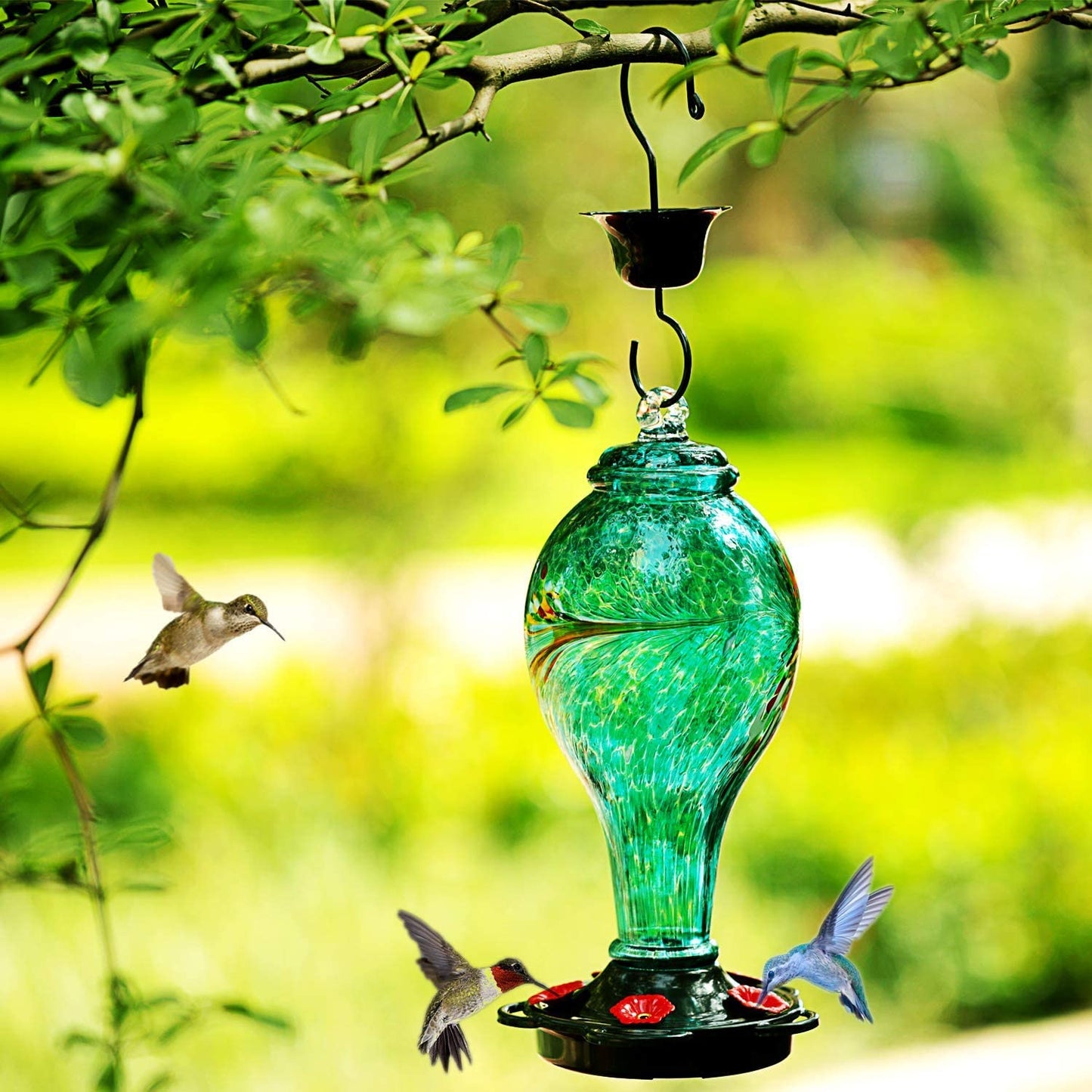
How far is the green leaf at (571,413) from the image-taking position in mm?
884

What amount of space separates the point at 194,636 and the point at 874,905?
1.88 feet

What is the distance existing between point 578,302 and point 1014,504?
1.89m

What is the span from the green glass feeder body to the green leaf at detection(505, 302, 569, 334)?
30 centimetres

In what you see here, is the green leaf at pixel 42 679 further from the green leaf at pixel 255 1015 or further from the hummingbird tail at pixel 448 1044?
the hummingbird tail at pixel 448 1044

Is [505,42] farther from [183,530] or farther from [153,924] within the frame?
[183,530]

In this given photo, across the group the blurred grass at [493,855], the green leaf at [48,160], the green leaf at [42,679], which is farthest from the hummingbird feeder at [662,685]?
the blurred grass at [493,855]

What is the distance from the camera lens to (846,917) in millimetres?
1100

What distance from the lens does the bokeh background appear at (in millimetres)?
3215

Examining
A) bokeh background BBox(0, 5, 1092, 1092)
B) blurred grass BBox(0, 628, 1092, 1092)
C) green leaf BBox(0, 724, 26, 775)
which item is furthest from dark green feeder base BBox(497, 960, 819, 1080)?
blurred grass BBox(0, 628, 1092, 1092)

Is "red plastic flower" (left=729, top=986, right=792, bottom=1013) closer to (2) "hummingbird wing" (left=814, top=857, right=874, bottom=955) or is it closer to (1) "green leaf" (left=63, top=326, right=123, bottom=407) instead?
(2) "hummingbird wing" (left=814, top=857, right=874, bottom=955)

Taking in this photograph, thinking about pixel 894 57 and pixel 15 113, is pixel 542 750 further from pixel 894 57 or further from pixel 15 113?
pixel 15 113

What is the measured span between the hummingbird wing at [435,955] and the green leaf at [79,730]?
0.29m

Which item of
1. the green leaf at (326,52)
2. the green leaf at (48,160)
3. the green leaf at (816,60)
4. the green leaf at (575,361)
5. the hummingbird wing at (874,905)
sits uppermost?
the green leaf at (326,52)

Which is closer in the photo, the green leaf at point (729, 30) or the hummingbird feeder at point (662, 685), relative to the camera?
the green leaf at point (729, 30)
